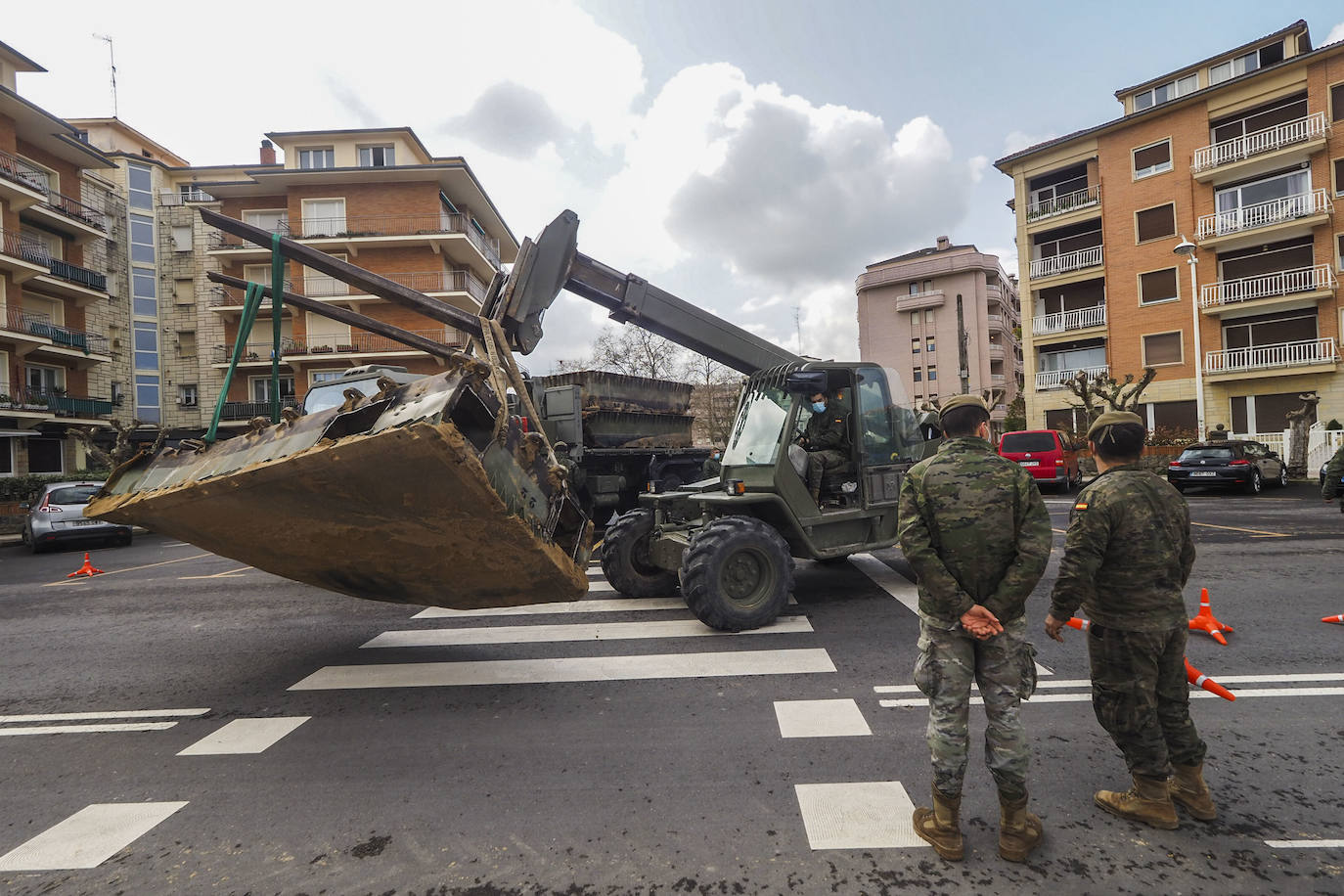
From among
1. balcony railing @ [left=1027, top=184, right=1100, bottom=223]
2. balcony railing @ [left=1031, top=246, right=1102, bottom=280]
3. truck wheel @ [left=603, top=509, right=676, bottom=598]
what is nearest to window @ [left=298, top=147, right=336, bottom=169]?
balcony railing @ [left=1027, top=184, right=1100, bottom=223]

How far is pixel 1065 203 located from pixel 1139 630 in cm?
3626

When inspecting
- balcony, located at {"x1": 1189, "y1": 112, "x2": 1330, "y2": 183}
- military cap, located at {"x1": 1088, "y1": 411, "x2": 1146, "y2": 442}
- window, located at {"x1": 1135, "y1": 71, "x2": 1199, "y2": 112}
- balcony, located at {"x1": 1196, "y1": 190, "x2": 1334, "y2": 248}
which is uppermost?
window, located at {"x1": 1135, "y1": 71, "x2": 1199, "y2": 112}

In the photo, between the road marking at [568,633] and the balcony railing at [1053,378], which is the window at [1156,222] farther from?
the road marking at [568,633]

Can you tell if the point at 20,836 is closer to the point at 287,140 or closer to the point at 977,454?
the point at 977,454

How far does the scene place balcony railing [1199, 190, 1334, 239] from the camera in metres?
25.8

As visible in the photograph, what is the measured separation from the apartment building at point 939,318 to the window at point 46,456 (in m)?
51.9

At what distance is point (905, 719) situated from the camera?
12.7 feet

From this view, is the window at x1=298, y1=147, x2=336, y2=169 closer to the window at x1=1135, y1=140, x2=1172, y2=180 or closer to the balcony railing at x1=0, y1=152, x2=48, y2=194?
the balcony railing at x1=0, y1=152, x2=48, y2=194

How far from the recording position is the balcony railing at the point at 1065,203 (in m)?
31.3

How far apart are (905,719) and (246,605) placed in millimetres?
7445

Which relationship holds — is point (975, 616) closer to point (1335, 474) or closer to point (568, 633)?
point (568, 633)

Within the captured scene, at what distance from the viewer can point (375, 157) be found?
117 feet

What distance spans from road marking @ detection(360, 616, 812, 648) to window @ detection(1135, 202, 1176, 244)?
32.4 m

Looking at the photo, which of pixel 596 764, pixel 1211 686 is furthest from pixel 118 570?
pixel 1211 686
